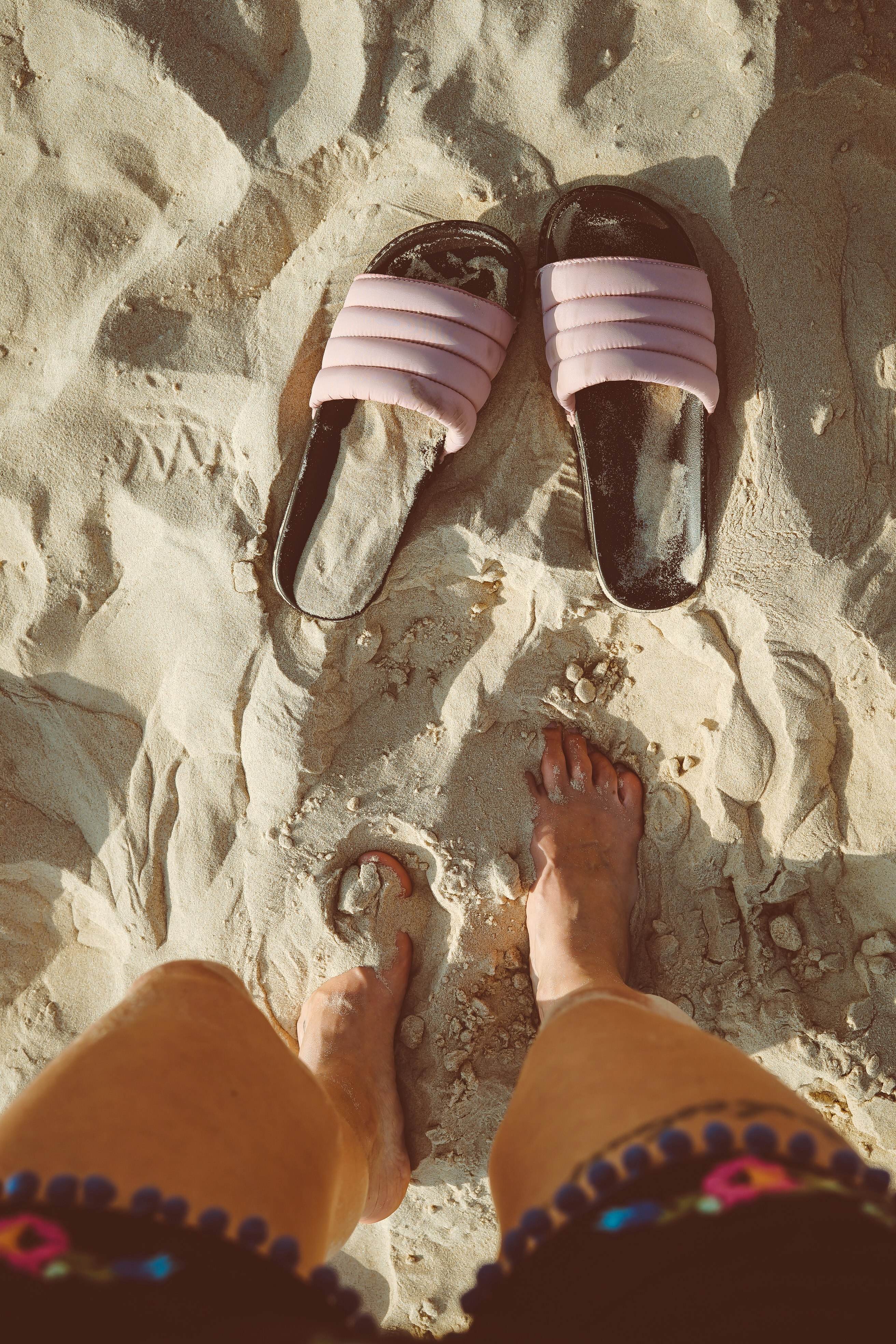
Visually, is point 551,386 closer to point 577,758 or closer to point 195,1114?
point 577,758

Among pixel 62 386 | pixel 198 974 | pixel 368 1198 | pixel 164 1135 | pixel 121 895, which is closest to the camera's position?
pixel 164 1135

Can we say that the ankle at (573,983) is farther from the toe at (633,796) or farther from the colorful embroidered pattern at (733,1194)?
the colorful embroidered pattern at (733,1194)

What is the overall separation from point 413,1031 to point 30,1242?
1.27m

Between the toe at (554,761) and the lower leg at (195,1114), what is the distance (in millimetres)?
938

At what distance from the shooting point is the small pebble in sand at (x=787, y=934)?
6.69ft

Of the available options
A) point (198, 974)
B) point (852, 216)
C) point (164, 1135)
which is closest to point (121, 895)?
point (198, 974)

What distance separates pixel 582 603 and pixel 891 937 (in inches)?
Answer: 45.4

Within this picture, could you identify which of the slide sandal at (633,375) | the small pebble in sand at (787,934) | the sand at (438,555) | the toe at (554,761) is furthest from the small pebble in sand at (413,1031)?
the slide sandal at (633,375)

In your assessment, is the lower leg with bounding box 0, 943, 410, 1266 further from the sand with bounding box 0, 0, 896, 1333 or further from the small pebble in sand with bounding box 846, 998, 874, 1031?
the small pebble in sand with bounding box 846, 998, 874, 1031

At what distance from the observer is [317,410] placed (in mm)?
1992

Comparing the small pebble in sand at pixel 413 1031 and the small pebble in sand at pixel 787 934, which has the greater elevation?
the small pebble in sand at pixel 787 934

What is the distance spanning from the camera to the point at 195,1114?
3.90ft

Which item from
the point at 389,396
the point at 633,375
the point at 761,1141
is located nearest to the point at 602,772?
the point at 633,375

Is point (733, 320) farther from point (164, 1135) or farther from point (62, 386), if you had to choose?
point (164, 1135)
